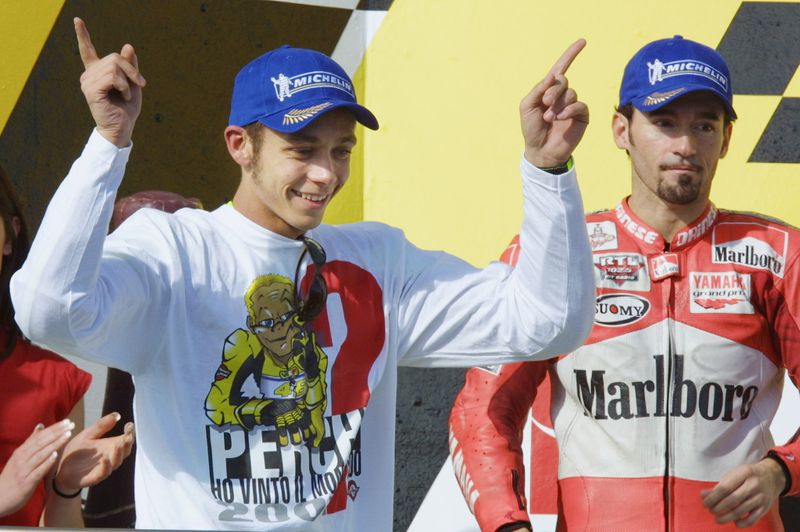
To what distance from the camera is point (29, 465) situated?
6.70 ft

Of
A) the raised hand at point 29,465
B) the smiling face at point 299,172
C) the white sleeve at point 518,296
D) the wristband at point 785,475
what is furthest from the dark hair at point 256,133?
the wristband at point 785,475

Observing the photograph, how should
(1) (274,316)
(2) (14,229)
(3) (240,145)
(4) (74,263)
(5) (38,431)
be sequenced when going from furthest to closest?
(2) (14,229) < (5) (38,431) < (3) (240,145) < (1) (274,316) < (4) (74,263)

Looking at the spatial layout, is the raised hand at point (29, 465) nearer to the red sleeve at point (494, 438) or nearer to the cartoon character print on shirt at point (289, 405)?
the cartoon character print on shirt at point (289, 405)

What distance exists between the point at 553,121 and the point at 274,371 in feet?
1.89

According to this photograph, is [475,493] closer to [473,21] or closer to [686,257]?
[686,257]

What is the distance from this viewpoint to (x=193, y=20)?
3.18 metres

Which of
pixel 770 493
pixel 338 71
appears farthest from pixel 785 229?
pixel 338 71

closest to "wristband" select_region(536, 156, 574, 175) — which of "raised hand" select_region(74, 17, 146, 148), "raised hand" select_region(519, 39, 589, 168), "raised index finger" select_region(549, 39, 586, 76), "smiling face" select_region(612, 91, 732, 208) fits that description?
"raised hand" select_region(519, 39, 589, 168)

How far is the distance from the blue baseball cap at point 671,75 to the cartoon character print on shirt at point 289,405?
87cm

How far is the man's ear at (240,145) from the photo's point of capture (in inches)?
76.3

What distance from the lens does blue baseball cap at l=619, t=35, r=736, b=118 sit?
2402mm

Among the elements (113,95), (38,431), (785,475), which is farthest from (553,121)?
(38,431)

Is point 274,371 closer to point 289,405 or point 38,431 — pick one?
point 289,405

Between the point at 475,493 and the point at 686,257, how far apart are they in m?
0.64
